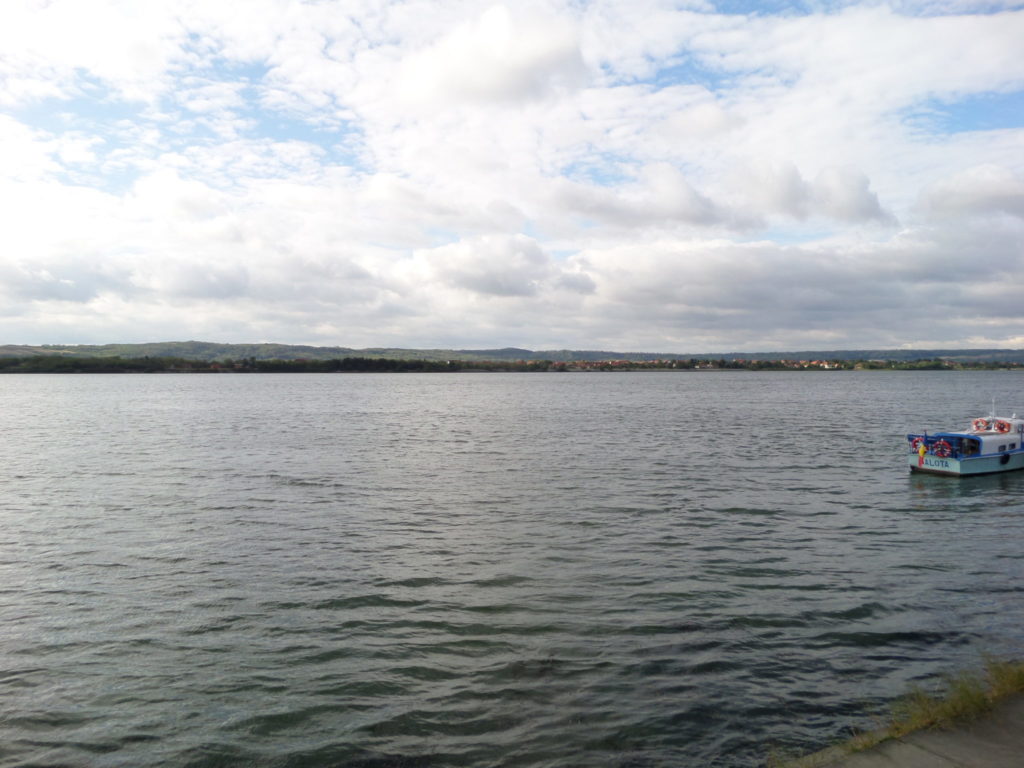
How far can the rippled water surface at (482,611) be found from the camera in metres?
11.2

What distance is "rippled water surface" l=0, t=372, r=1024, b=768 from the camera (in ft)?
36.9

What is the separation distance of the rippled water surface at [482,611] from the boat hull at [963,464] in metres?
1.28

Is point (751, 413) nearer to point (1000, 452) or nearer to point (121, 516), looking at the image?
point (1000, 452)

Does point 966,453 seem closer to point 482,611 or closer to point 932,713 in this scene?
point 482,611

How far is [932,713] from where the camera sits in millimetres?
9562

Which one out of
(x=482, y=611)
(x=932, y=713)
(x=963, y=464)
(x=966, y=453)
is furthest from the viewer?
(x=966, y=453)

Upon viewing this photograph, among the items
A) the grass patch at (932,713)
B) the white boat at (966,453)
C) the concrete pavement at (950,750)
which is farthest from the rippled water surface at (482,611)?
the concrete pavement at (950,750)

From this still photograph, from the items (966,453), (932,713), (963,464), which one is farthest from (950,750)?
(966,453)

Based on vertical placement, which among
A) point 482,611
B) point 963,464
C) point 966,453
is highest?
point 966,453

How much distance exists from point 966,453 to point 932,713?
3738cm

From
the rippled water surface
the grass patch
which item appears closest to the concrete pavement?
the grass patch

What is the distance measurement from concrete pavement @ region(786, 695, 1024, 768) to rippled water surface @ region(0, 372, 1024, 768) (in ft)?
6.58

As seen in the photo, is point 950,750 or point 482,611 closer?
point 950,750

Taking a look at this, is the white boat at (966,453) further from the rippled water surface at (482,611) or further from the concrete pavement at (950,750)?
the concrete pavement at (950,750)
